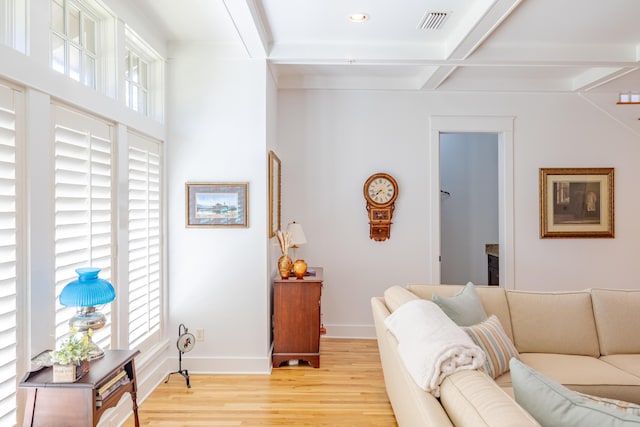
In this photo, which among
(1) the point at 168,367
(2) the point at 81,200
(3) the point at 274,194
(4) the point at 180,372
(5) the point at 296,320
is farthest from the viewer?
(3) the point at 274,194

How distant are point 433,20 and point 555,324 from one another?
2.34m

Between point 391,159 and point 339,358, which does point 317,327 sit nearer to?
point 339,358

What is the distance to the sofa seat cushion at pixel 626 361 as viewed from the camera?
250cm

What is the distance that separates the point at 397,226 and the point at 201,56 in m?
2.61

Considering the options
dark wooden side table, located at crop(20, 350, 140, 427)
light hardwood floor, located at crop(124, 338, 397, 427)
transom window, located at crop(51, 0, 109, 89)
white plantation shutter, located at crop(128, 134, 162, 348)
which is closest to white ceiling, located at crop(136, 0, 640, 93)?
transom window, located at crop(51, 0, 109, 89)

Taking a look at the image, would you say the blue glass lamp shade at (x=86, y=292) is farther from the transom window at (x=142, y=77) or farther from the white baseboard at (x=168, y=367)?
the transom window at (x=142, y=77)

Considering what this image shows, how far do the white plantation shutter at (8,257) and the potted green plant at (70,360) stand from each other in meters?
0.17

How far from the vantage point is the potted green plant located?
68.1 inches

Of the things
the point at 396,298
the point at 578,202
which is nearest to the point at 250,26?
the point at 396,298

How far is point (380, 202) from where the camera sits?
4539mm

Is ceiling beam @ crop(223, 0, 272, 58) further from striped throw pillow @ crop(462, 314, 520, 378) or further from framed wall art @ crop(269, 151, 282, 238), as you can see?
striped throw pillow @ crop(462, 314, 520, 378)

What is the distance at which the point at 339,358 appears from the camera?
12.9ft

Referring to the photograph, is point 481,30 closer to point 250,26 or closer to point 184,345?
point 250,26

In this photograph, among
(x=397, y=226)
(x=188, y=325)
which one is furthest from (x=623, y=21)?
(x=188, y=325)
